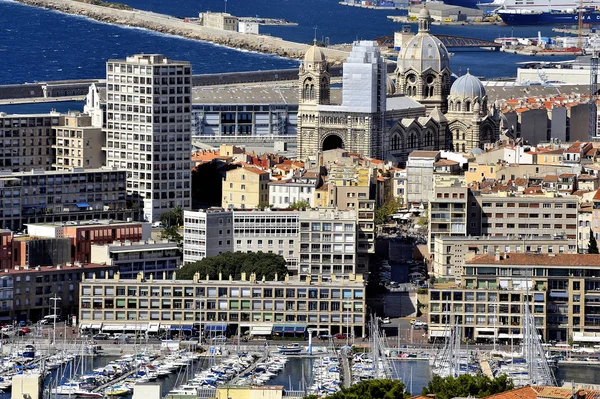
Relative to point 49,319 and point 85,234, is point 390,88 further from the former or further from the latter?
point 49,319

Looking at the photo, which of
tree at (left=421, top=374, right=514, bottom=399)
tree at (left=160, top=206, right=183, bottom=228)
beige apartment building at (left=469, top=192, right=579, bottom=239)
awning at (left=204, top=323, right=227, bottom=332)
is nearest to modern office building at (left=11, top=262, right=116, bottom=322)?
awning at (left=204, top=323, right=227, bottom=332)

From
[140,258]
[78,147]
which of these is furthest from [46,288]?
[78,147]

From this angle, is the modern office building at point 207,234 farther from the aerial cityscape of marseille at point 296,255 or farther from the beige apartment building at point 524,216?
the beige apartment building at point 524,216

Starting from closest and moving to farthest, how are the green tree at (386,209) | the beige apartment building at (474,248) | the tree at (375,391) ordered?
the tree at (375,391) < the beige apartment building at (474,248) < the green tree at (386,209)

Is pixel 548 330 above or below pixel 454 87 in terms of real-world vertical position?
below

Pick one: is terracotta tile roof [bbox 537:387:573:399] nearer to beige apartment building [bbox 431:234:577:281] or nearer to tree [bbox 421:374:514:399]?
tree [bbox 421:374:514:399]

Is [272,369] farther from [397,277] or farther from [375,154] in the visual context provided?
[375,154]

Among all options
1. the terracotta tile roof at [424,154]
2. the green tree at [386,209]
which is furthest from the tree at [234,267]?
the terracotta tile roof at [424,154]

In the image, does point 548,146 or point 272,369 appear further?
point 548,146

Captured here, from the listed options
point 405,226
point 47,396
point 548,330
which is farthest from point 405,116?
point 47,396
